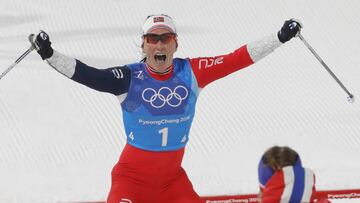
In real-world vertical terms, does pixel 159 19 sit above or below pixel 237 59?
above

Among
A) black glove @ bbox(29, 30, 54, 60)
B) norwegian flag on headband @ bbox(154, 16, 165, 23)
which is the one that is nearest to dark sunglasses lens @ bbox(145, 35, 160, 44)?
norwegian flag on headband @ bbox(154, 16, 165, 23)

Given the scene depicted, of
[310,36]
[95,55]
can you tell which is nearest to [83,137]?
[95,55]

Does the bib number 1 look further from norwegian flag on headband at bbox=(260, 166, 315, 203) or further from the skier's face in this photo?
norwegian flag on headband at bbox=(260, 166, 315, 203)

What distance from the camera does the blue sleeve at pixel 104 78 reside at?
4605 millimetres

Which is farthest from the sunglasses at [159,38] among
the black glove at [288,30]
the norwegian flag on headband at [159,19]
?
the black glove at [288,30]

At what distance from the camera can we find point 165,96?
484 cm

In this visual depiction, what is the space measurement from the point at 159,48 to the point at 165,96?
0.31m

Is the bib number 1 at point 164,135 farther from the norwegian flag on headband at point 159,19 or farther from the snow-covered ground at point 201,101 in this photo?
the snow-covered ground at point 201,101

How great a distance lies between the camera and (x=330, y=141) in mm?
8953

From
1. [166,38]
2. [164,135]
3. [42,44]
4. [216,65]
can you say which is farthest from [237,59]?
[42,44]

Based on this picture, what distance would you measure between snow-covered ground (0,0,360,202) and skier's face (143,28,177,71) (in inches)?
31.6

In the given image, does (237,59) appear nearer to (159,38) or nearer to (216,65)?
(216,65)

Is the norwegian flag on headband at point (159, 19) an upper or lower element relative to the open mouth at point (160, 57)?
upper

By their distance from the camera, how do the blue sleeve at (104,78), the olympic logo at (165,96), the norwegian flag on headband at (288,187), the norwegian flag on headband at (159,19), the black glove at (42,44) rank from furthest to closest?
1. the norwegian flag on headband at (159,19)
2. the olympic logo at (165,96)
3. the blue sleeve at (104,78)
4. the black glove at (42,44)
5. the norwegian flag on headband at (288,187)
